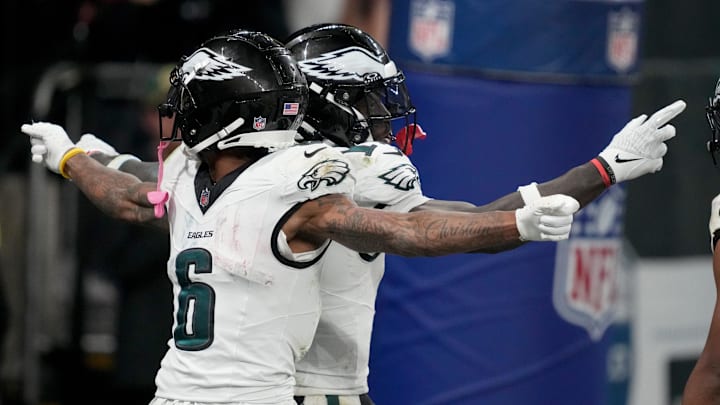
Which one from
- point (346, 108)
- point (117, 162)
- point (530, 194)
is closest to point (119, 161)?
point (117, 162)

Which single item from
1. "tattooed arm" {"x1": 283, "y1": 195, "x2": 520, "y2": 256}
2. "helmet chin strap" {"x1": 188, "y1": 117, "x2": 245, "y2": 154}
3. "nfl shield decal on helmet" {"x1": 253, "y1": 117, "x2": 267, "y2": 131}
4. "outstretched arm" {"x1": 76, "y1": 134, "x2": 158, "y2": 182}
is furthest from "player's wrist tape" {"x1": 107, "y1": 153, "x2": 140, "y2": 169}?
"tattooed arm" {"x1": 283, "y1": 195, "x2": 520, "y2": 256}

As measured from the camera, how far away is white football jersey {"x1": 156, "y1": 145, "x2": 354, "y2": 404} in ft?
12.3

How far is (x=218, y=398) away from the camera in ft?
12.3

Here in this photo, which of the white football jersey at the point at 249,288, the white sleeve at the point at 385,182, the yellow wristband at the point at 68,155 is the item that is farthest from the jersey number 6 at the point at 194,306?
the yellow wristband at the point at 68,155

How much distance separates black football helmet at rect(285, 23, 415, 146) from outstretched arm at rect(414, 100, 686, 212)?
16.1 inches

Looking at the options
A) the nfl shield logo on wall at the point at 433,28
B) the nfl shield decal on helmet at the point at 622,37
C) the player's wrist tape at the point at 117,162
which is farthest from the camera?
Result: the nfl shield decal on helmet at the point at 622,37

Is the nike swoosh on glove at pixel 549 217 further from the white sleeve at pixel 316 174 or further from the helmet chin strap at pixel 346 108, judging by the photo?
the helmet chin strap at pixel 346 108

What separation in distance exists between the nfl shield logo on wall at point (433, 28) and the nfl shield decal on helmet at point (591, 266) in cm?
91

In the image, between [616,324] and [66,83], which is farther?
[66,83]

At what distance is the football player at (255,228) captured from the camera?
3.74 metres

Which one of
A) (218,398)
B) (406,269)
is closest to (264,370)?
(218,398)

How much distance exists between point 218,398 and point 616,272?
8.79 ft

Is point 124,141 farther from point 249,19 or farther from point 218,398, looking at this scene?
point 218,398

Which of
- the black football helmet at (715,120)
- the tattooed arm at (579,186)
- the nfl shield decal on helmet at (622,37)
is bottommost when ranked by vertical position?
the tattooed arm at (579,186)
